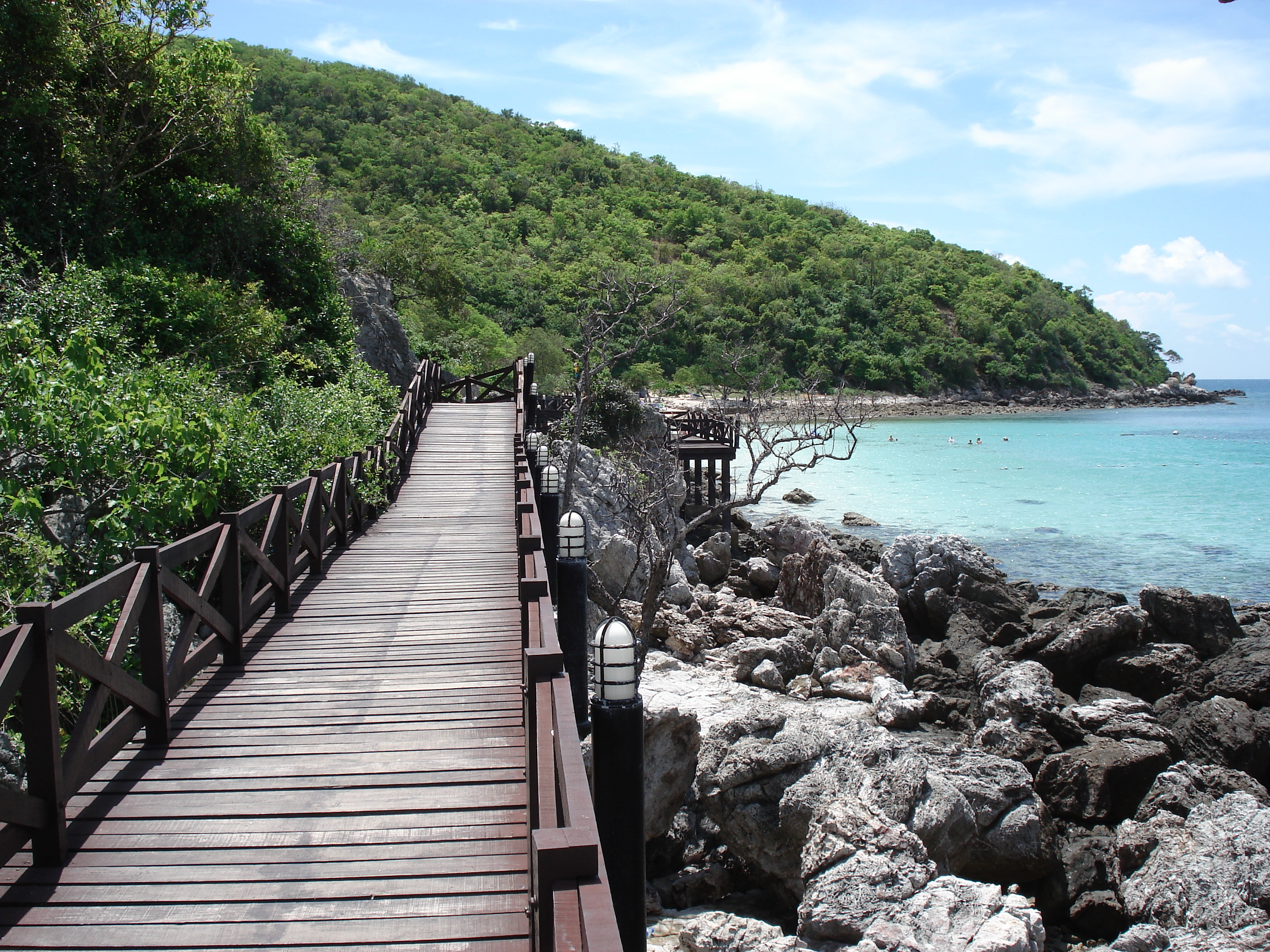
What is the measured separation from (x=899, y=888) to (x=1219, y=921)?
264cm

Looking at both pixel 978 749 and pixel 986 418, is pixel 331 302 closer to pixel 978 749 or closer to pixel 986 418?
pixel 978 749

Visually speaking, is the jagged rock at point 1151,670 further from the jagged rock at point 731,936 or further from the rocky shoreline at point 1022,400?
the rocky shoreline at point 1022,400

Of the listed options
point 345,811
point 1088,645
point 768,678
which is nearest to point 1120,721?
point 1088,645

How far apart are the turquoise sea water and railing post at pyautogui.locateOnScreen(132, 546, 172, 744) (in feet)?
79.4

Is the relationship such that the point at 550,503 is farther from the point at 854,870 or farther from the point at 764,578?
the point at 764,578

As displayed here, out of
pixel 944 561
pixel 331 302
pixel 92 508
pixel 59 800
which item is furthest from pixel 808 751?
pixel 331 302

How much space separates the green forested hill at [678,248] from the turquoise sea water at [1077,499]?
15231 millimetres

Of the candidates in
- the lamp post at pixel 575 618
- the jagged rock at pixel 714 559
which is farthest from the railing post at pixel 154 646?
the jagged rock at pixel 714 559

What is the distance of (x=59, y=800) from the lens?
4.04 meters

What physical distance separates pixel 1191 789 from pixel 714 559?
44.4ft

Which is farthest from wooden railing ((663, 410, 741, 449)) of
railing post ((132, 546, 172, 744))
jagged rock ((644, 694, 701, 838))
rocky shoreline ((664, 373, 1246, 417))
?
rocky shoreline ((664, 373, 1246, 417))

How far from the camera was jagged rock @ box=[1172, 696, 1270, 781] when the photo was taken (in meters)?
9.79

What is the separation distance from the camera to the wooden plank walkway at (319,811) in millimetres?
3650

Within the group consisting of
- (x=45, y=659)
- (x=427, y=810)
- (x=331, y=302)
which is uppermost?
(x=331, y=302)
